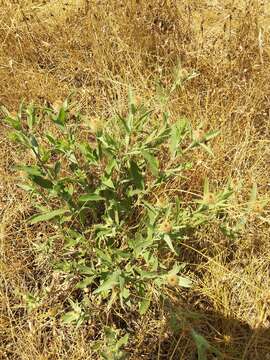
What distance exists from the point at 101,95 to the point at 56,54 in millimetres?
423

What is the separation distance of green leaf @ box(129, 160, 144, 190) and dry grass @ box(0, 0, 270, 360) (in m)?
0.36

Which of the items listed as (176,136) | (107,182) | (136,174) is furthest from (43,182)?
(176,136)

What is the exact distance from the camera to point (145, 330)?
1.77m

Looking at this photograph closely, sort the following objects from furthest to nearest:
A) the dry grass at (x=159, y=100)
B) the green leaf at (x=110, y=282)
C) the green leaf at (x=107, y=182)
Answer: the dry grass at (x=159, y=100) → the green leaf at (x=107, y=182) → the green leaf at (x=110, y=282)

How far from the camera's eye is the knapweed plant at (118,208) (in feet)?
5.11

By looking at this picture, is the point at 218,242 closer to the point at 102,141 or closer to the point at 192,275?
the point at 192,275

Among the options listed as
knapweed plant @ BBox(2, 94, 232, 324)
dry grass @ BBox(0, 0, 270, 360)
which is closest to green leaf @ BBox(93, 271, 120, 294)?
knapweed plant @ BBox(2, 94, 232, 324)

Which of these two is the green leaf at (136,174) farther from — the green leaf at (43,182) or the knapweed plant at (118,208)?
the green leaf at (43,182)

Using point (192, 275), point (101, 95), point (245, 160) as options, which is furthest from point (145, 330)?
point (101, 95)

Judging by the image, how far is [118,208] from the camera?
176cm

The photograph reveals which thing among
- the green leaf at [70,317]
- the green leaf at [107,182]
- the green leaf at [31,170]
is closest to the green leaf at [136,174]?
the green leaf at [107,182]

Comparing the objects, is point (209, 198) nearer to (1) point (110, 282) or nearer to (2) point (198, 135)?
(2) point (198, 135)

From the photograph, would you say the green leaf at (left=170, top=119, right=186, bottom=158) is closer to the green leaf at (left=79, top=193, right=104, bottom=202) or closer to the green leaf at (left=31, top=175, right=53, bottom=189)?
the green leaf at (left=79, top=193, right=104, bottom=202)

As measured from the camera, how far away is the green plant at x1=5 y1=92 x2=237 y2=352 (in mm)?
1559
